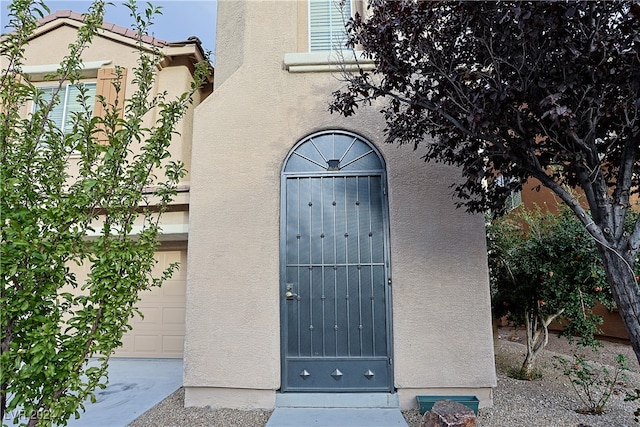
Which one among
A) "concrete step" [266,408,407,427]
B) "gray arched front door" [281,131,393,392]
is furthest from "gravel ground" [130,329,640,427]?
"gray arched front door" [281,131,393,392]

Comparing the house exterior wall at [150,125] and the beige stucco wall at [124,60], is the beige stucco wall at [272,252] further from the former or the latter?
the beige stucco wall at [124,60]

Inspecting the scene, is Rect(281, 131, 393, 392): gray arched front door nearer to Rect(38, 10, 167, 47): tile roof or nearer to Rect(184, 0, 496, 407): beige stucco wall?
Rect(184, 0, 496, 407): beige stucco wall

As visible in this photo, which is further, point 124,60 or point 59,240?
point 124,60

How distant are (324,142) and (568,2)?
11.4ft

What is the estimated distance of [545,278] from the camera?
20.2 feet

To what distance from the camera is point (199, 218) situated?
573cm

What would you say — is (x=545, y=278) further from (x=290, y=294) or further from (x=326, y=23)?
(x=326, y=23)

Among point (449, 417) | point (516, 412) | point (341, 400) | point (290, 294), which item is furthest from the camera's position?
point (290, 294)

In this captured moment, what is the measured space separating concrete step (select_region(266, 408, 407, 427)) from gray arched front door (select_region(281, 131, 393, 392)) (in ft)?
0.95

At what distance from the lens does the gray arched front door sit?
5.35 metres

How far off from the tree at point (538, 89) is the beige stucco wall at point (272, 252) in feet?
3.89

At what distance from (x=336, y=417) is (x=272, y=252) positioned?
2.36 meters

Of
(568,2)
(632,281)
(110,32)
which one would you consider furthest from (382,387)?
(110,32)

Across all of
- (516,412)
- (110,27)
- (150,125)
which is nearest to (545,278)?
(516,412)
